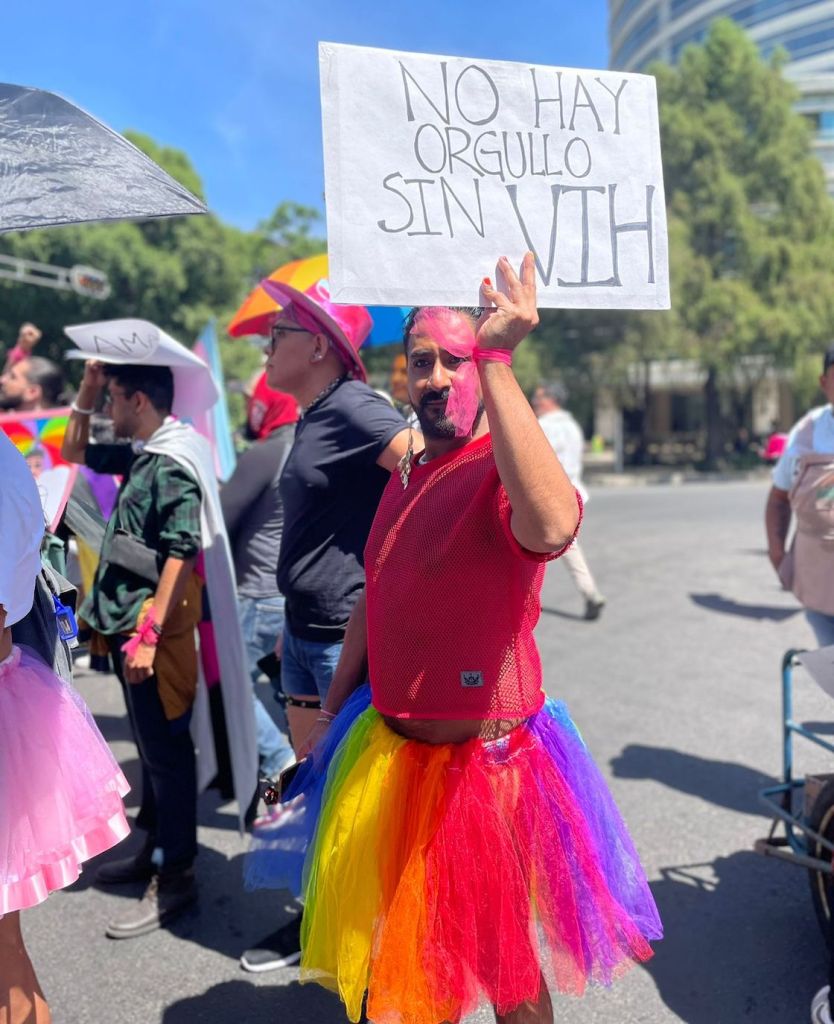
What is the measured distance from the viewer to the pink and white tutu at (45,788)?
1841mm

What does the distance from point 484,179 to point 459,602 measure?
86cm

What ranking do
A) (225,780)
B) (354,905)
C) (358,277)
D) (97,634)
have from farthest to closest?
(225,780)
(97,634)
(354,905)
(358,277)

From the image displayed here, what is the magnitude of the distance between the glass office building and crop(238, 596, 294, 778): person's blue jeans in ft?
173

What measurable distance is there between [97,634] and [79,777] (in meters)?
1.59

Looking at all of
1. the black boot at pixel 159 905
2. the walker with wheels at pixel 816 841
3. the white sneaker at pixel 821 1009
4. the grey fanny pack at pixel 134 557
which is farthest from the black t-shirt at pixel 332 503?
the white sneaker at pixel 821 1009

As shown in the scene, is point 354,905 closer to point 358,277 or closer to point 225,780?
point 358,277

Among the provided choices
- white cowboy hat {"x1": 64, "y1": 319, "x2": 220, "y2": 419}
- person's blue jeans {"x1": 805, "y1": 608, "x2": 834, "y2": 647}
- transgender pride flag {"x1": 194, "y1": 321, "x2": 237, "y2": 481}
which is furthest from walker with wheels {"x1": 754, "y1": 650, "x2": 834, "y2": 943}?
transgender pride flag {"x1": 194, "y1": 321, "x2": 237, "y2": 481}

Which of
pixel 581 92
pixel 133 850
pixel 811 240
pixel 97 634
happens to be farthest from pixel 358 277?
pixel 811 240

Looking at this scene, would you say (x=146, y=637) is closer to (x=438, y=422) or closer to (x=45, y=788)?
(x=45, y=788)

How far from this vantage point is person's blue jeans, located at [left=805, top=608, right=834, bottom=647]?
3.44 m

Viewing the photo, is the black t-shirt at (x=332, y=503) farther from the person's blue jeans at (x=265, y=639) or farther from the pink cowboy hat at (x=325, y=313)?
the person's blue jeans at (x=265, y=639)

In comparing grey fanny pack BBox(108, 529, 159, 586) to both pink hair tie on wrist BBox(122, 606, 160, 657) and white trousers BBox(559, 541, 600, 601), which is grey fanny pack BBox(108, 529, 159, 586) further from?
white trousers BBox(559, 541, 600, 601)

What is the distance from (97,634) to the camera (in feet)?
11.4

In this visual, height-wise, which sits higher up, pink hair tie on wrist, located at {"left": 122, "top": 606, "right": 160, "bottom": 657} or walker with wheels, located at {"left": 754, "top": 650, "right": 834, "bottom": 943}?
pink hair tie on wrist, located at {"left": 122, "top": 606, "right": 160, "bottom": 657}
